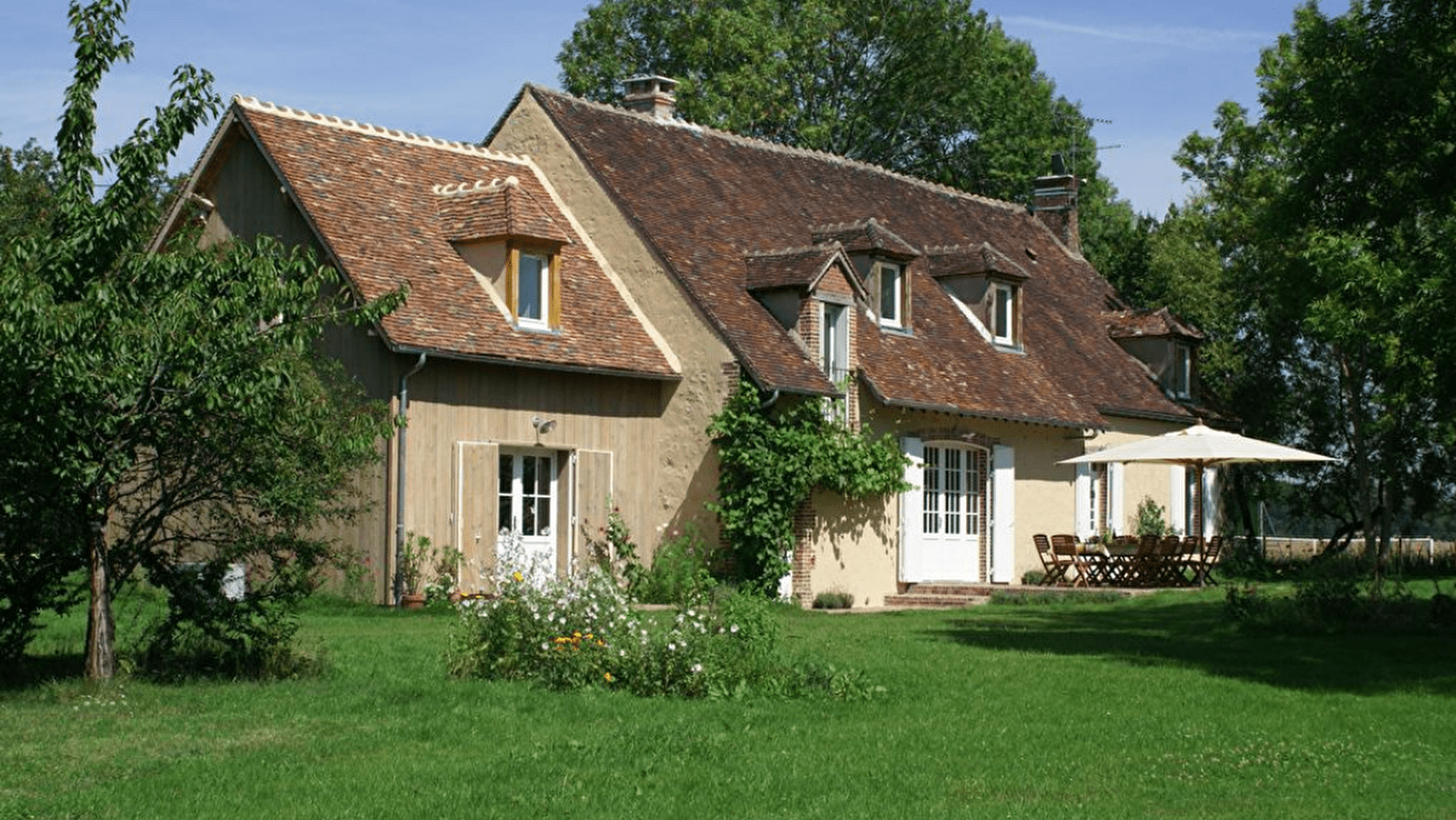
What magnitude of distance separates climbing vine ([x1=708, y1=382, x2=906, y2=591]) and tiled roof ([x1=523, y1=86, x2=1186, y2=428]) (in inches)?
19.6

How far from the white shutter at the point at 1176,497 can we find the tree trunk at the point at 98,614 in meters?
23.5

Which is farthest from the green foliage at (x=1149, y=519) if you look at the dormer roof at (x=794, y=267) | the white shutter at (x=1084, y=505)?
the dormer roof at (x=794, y=267)

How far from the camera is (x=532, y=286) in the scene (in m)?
22.9

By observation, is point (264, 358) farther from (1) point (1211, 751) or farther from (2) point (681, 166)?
(2) point (681, 166)

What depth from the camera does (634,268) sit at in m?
24.1

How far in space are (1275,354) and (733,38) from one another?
590 inches

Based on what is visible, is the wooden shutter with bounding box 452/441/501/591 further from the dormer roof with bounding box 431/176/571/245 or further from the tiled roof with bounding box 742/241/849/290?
the tiled roof with bounding box 742/241/849/290

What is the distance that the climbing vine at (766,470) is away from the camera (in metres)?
22.6

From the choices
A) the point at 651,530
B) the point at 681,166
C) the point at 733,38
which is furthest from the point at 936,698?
the point at 733,38

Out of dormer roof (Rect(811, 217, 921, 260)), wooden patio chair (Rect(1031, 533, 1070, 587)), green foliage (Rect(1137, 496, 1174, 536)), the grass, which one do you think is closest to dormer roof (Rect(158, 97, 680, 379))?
dormer roof (Rect(811, 217, 921, 260))

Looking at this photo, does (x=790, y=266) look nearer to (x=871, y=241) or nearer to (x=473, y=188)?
(x=871, y=241)

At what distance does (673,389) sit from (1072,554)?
278 inches

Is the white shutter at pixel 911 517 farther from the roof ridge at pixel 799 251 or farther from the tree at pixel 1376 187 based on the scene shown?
the tree at pixel 1376 187

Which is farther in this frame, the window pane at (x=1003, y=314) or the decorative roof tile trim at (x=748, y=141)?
the window pane at (x=1003, y=314)
